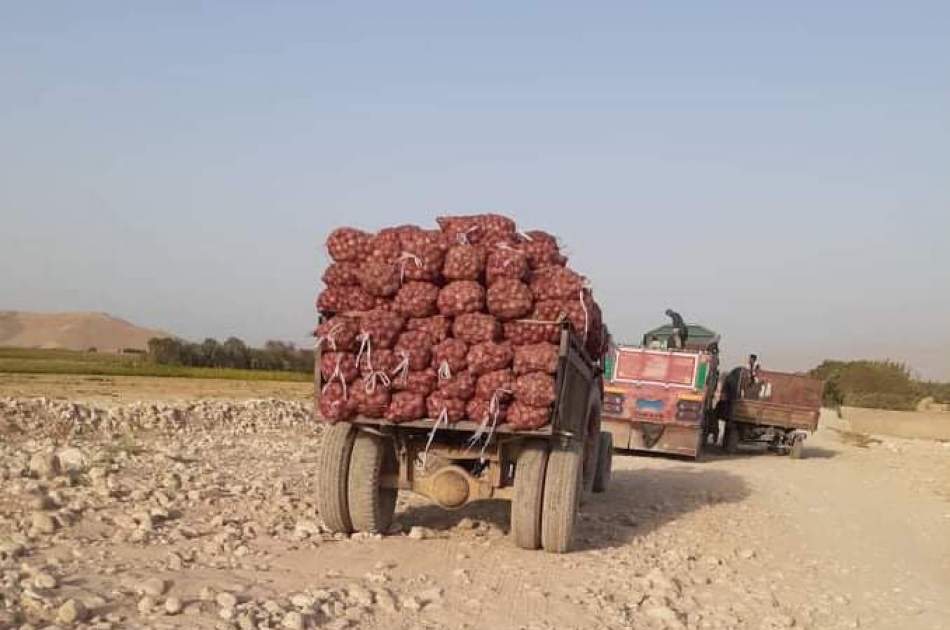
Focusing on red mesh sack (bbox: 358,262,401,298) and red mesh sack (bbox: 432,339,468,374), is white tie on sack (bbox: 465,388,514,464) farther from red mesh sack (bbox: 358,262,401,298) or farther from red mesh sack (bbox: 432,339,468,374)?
red mesh sack (bbox: 358,262,401,298)

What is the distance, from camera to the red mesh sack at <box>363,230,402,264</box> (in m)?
7.16

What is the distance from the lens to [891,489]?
49.4ft

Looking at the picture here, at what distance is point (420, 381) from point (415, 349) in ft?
0.83

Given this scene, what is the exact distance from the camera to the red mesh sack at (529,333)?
22.6ft

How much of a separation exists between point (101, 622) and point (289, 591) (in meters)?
1.27

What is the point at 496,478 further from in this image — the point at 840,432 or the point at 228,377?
the point at 228,377

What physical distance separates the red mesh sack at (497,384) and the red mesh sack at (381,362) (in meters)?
0.70

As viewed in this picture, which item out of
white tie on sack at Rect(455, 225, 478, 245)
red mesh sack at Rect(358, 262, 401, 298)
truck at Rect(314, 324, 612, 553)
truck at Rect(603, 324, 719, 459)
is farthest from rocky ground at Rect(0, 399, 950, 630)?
truck at Rect(603, 324, 719, 459)

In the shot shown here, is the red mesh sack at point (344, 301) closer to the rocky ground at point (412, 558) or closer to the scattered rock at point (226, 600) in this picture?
the rocky ground at point (412, 558)

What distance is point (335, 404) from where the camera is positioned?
6.95 meters

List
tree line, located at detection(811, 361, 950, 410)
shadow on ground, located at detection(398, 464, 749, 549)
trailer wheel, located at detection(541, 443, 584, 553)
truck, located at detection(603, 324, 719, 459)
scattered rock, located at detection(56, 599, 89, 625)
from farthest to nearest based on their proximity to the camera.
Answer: tree line, located at detection(811, 361, 950, 410)
truck, located at detection(603, 324, 719, 459)
shadow on ground, located at detection(398, 464, 749, 549)
trailer wheel, located at detection(541, 443, 584, 553)
scattered rock, located at detection(56, 599, 89, 625)

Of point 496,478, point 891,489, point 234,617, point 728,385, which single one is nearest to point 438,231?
point 496,478

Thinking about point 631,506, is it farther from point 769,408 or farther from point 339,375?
point 769,408

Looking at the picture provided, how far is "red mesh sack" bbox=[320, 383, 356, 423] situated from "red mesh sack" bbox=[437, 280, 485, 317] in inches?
40.0
